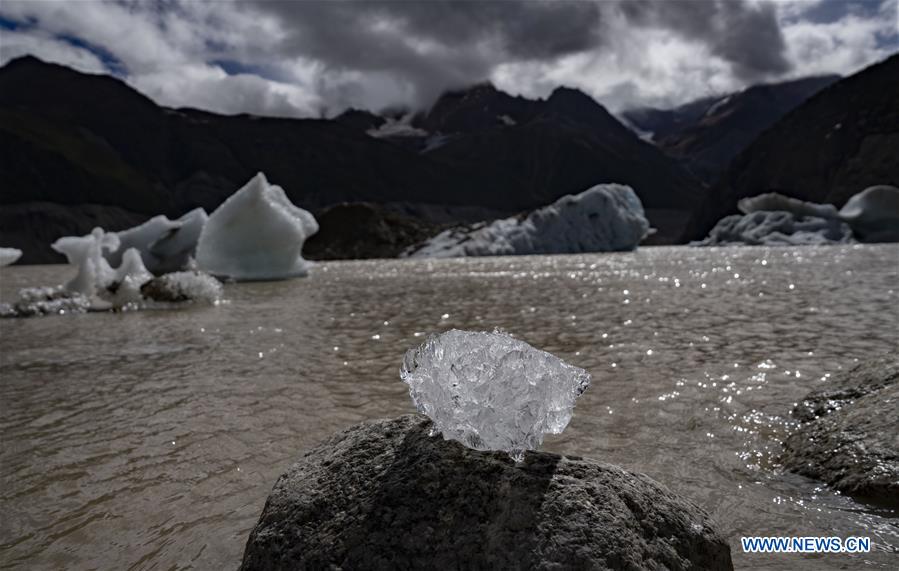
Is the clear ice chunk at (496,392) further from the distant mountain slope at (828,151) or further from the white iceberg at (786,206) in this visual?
the distant mountain slope at (828,151)

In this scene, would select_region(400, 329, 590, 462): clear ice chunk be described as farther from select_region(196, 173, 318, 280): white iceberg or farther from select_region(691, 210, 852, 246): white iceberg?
select_region(691, 210, 852, 246): white iceberg

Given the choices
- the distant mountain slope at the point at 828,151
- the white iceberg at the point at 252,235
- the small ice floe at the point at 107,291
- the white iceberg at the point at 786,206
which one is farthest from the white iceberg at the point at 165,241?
the distant mountain slope at the point at 828,151

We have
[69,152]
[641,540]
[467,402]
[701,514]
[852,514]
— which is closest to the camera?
[641,540]

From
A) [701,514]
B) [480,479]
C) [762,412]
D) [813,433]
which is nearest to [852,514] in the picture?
[813,433]

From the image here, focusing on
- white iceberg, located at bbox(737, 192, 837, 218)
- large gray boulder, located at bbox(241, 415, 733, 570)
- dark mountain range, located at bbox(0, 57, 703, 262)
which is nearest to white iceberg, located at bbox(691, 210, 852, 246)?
white iceberg, located at bbox(737, 192, 837, 218)

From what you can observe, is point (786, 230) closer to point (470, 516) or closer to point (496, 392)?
point (496, 392)

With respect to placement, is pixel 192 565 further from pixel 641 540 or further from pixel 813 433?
pixel 813 433

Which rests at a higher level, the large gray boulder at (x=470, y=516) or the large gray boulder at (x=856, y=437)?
the large gray boulder at (x=470, y=516)
